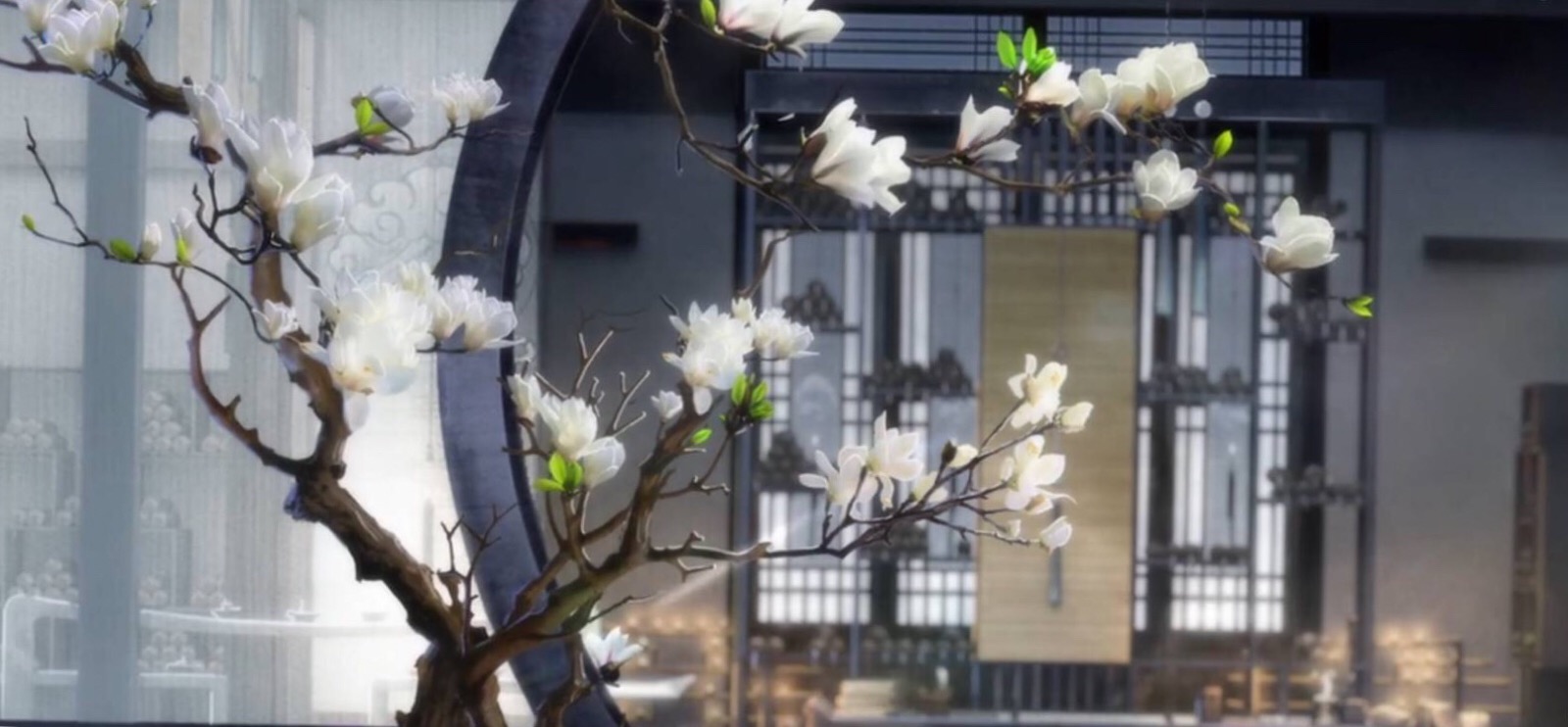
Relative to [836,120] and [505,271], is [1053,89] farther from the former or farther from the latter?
[505,271]

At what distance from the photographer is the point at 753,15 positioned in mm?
436

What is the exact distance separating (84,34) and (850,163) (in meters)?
0.21

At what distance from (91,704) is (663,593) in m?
0.74

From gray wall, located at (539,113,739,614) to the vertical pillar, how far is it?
1.33 ft

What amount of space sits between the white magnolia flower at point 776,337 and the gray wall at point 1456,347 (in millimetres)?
1842

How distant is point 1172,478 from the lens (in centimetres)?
221

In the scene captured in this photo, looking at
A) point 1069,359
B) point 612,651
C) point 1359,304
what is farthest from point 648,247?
point 1359,304

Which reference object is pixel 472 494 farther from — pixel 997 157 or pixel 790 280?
pixel 790 280

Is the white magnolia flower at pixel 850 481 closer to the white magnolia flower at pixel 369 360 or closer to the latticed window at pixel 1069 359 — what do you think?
the white magnolia flower at pixel 369 360

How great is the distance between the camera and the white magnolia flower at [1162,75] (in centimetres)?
45

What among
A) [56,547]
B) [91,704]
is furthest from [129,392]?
[91,704]

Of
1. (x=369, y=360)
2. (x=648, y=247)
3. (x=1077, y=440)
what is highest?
(x=648, y=247)

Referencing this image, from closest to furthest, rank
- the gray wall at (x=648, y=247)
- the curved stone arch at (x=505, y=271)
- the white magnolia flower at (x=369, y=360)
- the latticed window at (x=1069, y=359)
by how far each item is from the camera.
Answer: the white magnolia flower at (x=369, y=360)
the curved stone arch at (x=505, y=271)
the gray wall at (x=648, y=247)
the latticed window at (x=1069, y=359)

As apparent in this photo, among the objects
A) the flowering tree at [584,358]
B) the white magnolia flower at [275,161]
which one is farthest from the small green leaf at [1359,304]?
the white magnolia flower at [275,161]
